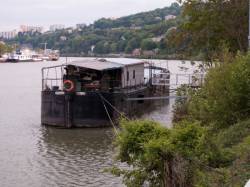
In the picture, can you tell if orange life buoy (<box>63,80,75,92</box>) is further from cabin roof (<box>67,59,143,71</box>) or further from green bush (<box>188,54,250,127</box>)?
green bush (<box>188,54,250,127</box>)

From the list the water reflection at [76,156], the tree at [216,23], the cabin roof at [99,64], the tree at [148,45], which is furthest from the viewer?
the tree at [148,45]

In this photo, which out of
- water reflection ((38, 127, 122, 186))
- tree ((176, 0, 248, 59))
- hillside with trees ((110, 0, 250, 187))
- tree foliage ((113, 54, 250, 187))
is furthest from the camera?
tree ((176, 0, 248, 59))

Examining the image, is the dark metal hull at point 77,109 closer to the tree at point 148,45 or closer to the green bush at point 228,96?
the green bush at point 228,96

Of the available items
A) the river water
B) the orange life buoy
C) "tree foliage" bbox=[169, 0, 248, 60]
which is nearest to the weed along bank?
the orange life buoy

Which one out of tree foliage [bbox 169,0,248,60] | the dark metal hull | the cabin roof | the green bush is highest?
tree foliage [bbox 169,0,248,60]

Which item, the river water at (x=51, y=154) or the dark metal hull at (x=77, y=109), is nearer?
the river water at (x=51, y=154)

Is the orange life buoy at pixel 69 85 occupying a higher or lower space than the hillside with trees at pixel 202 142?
higher

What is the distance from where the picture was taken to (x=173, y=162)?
13531mm

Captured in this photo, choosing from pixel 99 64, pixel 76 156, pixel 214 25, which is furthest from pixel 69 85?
pixel 76 156

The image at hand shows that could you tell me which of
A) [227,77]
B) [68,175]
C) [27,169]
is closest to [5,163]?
[27,169]

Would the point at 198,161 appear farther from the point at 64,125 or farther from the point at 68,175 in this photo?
the point at 64,125

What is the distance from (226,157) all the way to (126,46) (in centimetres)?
14643

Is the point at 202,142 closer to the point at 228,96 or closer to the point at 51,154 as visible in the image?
the point at 228,96

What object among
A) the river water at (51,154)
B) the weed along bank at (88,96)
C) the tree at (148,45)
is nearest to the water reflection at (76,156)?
the river water at (51,154)
